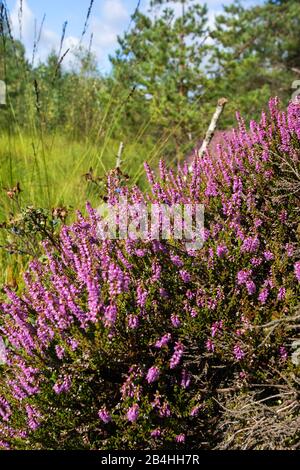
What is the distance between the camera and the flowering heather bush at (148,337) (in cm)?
186

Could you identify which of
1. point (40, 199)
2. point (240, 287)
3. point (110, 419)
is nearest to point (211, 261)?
point (240, 287)

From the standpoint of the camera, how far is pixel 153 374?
5.97 ft

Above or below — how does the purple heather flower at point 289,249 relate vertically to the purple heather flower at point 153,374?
above

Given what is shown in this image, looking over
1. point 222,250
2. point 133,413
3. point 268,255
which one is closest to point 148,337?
point 133,413

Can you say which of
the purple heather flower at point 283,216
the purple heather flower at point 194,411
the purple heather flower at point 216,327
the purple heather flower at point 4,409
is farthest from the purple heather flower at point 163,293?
the purple heather flower at point 4,409

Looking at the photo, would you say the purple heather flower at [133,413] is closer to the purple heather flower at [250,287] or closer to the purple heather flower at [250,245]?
the purple heather flower at [250,287]

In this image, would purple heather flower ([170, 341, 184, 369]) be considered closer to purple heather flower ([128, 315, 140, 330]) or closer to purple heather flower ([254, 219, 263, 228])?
purple heather flower ([128, 315, 140, 330])

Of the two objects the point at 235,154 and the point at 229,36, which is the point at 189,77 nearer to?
the point at 229,36

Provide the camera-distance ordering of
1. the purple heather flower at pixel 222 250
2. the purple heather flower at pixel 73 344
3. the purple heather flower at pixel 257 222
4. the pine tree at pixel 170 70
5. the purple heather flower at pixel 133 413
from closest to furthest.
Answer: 1. the purple heather flower at pixel 133 413
2. the purple heather flower at pixel 73 344
3. the purple heather flower at pixel 222 250
4. the purple heather flower at pixel 257 222
5. the pine tree at pixel 170 70

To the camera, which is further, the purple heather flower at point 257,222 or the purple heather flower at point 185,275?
the purple heather flower at point 257,222

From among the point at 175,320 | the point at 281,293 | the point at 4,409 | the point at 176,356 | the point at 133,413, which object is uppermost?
the point at 281,293

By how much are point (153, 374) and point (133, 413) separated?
0.16 m

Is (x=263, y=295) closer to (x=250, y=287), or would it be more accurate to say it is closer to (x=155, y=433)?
(x=250, y=287)

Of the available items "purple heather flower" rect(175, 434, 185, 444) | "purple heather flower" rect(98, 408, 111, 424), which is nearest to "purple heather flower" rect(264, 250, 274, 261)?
"purple heather flower" rect(175, 434, 185, 444)
